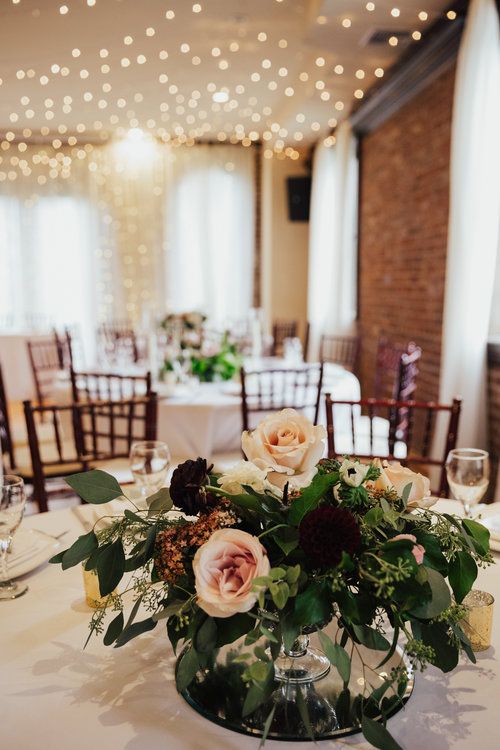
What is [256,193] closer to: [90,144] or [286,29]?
[90,144]

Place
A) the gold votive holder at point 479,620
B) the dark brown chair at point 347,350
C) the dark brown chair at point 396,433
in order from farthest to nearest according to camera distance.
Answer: the dark brown chair at point 347,350 < the dark brown chair at point 396,433 < the gold votive holder at point 479,620

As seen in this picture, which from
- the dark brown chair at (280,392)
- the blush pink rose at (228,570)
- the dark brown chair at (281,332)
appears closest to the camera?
the blush pink rose at (228,570)

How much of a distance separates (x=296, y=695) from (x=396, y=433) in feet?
8.47

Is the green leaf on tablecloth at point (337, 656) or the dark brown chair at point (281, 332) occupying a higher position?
the green leaf on tablecloth at point (337, 656)

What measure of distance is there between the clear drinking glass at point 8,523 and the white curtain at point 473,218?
2975 millimetres

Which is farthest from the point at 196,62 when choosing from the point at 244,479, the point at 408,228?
the point at 244,479

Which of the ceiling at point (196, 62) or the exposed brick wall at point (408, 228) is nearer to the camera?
the ceiling at point (196, 62)

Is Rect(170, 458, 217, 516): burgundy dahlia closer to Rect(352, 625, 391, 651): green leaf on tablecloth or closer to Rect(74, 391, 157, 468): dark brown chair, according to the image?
Rect(352, 625, 391, 651): green leaf on tablecloth

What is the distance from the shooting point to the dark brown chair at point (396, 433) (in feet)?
6.80

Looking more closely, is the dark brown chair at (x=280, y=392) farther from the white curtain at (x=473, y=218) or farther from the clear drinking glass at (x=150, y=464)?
the clear drinking glass at (x=150, y=464)

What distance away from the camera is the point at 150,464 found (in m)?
1.60

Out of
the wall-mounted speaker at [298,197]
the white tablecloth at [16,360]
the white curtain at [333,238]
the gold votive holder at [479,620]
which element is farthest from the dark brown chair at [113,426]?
the wall-mounted speaker at [298,197]

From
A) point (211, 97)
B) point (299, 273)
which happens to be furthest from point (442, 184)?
point (299, 273)

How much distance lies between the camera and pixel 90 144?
314 inches
